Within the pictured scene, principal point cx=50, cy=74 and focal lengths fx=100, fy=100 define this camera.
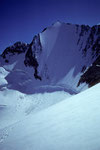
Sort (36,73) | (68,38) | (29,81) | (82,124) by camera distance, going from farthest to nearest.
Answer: (68,38) → (36,73) → (29,81) → (82,124)

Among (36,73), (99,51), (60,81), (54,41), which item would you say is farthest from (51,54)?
(99,51)

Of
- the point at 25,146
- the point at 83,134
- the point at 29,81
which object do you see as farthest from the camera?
the point at 29,81

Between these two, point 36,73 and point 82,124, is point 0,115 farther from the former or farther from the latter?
point 36,73

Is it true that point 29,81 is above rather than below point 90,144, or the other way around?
below

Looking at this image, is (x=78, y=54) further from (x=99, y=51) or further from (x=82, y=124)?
(x=82, y=124)

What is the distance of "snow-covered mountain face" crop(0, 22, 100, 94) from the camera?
35.6m

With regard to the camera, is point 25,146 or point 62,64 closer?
point 25,146

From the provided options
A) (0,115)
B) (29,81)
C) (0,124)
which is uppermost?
(0,124)

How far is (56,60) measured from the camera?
144ft

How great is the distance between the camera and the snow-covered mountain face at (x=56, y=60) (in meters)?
35.6

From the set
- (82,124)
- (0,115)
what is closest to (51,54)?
(0,115)

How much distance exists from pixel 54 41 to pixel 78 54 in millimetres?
14624

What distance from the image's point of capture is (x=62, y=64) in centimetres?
4175

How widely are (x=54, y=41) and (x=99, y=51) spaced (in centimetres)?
2210
